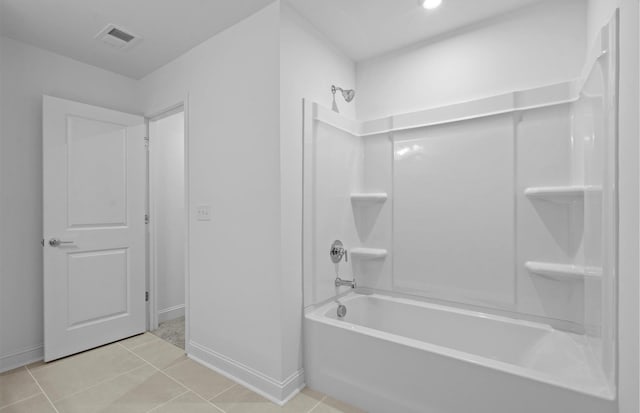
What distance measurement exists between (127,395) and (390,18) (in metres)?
2.97

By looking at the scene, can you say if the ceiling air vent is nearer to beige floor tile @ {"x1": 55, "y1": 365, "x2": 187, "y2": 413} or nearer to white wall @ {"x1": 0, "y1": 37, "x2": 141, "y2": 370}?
→ white wall @ {"x1": 0, "y1": 37, "x2": 141, "y2": 370}

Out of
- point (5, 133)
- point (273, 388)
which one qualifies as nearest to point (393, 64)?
point (273, 388)

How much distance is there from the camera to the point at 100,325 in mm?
2557

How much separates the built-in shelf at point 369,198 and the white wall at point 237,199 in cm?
83

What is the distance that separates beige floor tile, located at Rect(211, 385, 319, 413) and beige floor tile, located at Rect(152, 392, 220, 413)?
0.05 metres

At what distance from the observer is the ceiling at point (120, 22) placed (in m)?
1.88

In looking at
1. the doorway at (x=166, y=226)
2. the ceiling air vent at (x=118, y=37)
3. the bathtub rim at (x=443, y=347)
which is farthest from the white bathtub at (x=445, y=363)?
the ceiling air vent at (x=118, y=37)

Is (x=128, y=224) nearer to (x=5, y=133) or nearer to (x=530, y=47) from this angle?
(x=5, y=133)

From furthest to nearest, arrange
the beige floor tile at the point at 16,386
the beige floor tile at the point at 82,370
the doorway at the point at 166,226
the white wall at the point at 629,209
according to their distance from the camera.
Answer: the doorway at the point at 166,226
the beige floor tile at the point at 82,370
the beige floor tile at the point at 16,386
the white wall at the point at 629,209

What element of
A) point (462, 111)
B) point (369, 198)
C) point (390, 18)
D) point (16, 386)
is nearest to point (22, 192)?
point (16, 386)

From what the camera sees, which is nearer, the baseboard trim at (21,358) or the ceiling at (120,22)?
the ceiling at (120,22)

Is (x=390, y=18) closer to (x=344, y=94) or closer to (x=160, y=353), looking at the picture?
(x=344, y=94)

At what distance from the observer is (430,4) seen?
1.90m

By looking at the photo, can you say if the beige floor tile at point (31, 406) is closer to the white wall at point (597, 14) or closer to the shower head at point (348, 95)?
the shower head at point (348, 95)
